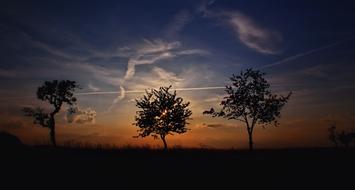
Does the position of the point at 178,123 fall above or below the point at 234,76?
below

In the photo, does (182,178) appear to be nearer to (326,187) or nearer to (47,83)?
(326,187)

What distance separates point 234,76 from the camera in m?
58.7

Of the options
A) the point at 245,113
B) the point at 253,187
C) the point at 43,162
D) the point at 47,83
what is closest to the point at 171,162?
the point at 253,187

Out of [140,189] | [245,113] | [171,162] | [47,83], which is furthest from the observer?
[47,83]

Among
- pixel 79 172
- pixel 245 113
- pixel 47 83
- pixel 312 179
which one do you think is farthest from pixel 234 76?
pixel 79 172

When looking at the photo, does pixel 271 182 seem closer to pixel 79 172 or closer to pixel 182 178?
pixel 182 178

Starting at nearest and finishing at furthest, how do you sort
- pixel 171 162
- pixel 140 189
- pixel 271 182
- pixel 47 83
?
pixel 140 189 < pixel 271 182 < pixel 171 162 < pixel 47 83

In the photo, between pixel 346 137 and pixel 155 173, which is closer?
pixel 155 173

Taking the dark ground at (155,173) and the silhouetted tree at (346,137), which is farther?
the silhouetted tree at (346,137)

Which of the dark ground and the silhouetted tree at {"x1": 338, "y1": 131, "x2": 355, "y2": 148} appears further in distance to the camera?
the silhouetted tree at {"x1": 338, "y1": 131, "x2": 355, "y2": 148}

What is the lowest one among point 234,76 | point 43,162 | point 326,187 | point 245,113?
point 326,187

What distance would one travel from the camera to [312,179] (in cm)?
2245

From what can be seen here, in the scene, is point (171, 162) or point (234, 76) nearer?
point (171, 162)

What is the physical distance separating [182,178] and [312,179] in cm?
825
